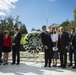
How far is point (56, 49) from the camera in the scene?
27.4ft

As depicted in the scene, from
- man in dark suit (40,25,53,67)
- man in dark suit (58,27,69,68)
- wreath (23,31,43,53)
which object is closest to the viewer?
man in dark suit (58,27,69,68)

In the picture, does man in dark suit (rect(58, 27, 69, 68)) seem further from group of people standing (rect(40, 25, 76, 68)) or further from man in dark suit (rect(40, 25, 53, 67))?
man in dark suit (rect(40, 25, 53, 67))

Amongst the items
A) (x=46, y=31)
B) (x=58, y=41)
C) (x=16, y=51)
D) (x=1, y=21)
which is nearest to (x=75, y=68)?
(x=58, y=41)

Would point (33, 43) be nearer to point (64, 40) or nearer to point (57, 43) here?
point (57, 43)

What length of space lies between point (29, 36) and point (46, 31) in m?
2.00

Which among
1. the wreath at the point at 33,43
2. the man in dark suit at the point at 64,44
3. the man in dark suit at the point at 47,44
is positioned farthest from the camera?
the wreath at the point at 33,43

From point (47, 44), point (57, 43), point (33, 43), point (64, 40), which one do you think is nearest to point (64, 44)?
point (64, 40)

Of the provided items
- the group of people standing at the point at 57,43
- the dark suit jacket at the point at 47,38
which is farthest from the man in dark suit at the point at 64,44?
the dark suit jacket at the point at 47,38

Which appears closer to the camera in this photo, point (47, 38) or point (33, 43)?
point (47, 38)

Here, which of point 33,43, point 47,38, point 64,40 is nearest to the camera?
point 64,40

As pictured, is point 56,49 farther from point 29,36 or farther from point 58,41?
point 29,36

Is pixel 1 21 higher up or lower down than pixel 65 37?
higher up

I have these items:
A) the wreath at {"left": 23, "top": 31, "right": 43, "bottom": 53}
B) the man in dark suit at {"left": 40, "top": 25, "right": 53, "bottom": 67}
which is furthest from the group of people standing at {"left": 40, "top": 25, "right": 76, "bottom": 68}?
the wreath at {"left": 23, "top": 31, "right": 43, "bottom": 53}

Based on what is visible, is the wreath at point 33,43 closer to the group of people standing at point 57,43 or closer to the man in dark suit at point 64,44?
the group of people standing at point 57,43
